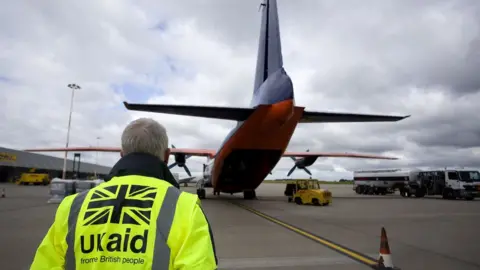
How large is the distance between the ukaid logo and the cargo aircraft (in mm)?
11512

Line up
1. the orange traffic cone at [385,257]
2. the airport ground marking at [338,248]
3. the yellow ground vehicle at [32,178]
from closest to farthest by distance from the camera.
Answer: the orange traffic cone at [385,257], the airport ground marking at [338,248], the yellow ground vehicle at [32,178]

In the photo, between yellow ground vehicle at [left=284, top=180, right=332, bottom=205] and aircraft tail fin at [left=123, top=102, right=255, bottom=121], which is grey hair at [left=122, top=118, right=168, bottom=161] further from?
yellow ground vehicle at [left=284, top=180, right=332, bottom=205]

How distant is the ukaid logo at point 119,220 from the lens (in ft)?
5.43

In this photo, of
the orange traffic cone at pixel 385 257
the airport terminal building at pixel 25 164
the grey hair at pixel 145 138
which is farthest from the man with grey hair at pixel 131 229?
the airport terminal building at pixel 25 164

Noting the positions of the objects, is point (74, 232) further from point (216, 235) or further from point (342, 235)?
point (342, 235)

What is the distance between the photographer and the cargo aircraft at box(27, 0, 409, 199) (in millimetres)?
14164

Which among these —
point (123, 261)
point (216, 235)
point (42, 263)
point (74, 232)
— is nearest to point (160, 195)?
point (123, 261)

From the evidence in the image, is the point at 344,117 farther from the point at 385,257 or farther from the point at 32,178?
the point at 32,178

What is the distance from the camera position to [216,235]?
950 cm

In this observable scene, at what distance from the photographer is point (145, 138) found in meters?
2.09

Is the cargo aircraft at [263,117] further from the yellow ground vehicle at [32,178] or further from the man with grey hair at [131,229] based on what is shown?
the yellow ground vehicle at [32,178]

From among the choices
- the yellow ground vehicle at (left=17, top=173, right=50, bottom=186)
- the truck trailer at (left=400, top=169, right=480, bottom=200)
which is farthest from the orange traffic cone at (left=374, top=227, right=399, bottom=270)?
the yellow ground vehicle at (left=17, top=173, right=50, bottom=186)

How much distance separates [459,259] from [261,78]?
1379 cm

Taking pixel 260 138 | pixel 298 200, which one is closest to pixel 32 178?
pixel 298 200
